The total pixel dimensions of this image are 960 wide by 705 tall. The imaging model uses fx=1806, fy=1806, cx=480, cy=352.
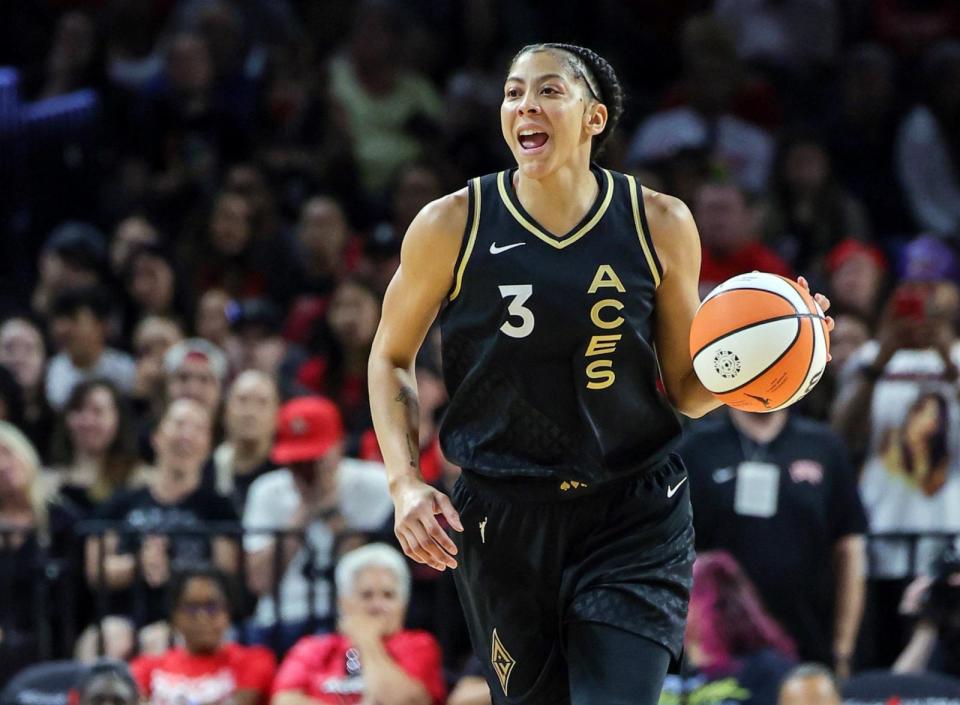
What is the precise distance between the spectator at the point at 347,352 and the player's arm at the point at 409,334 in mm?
4421

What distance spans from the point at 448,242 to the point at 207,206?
6.53m

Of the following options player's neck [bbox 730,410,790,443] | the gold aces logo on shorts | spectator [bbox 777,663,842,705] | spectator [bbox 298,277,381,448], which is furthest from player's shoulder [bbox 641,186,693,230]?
spectator [bbox 298,277,381,448]

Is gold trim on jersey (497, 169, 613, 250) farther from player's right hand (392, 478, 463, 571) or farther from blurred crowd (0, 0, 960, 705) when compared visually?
blurred crowd (0, 0, 960, 705)

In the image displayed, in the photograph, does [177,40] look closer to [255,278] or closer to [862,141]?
[255,278]

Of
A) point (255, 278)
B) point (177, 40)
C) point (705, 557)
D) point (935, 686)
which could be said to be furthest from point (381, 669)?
point (177, 40)

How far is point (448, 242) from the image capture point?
15.0ft

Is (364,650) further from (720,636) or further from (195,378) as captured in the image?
(195,378)

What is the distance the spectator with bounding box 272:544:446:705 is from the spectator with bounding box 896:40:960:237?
16.8 feet

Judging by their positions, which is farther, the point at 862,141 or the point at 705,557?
the point at 862,141

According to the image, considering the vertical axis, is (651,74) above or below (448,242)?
above

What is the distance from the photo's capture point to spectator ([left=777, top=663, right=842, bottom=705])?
6.63 m

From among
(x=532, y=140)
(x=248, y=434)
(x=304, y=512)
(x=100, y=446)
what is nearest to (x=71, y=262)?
(x=100, y=446)

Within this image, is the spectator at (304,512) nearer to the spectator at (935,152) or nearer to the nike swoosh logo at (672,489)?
the nike swoosh logo at (672,489)

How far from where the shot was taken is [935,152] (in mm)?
11094
